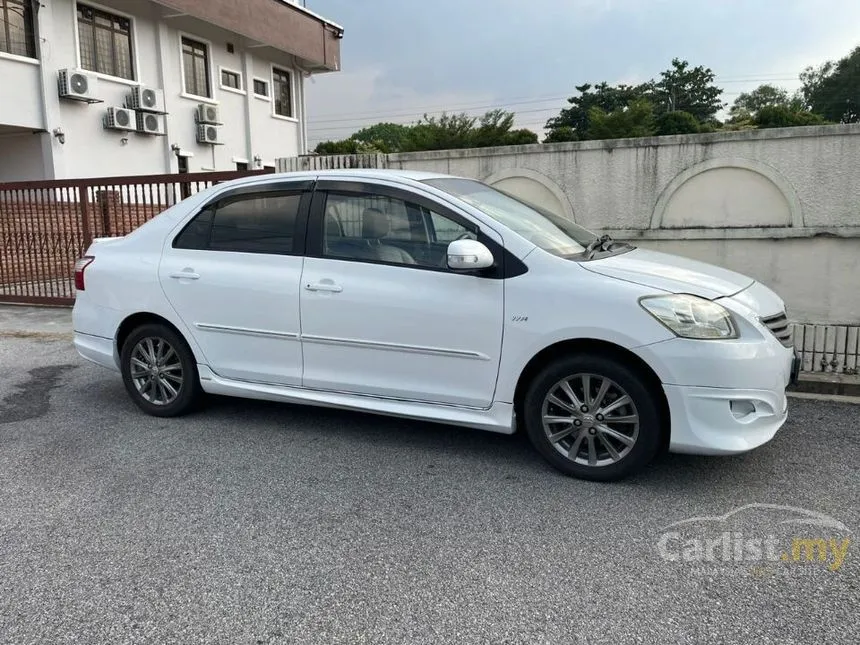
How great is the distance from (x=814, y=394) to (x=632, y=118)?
26752 millimetres

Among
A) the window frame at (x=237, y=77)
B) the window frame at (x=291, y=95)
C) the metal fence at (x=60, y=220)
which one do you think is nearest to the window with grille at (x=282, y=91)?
the window frame at (x=291, y=95)

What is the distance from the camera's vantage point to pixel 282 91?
27078 millimetres

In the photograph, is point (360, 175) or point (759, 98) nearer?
point (360, 175)

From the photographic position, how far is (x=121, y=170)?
19.3 meters

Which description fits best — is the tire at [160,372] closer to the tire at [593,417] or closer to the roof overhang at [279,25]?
the tire at [593,417]

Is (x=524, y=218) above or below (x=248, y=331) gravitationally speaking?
above

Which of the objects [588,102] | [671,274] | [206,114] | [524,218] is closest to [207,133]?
[206,114]

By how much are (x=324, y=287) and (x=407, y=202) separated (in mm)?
736

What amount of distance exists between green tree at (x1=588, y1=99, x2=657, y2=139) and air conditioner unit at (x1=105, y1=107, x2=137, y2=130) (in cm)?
1918

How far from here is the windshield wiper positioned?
4.12 metres

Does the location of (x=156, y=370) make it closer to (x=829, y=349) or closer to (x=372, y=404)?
(x=372, y=404)

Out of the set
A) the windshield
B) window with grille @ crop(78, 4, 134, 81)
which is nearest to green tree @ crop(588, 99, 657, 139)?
window with grille @ crop(78, 4, 134, 81)

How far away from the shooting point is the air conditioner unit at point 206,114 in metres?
21.9

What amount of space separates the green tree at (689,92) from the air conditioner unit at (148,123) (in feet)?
193
